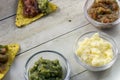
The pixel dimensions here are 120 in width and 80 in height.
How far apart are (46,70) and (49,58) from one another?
0.15 m

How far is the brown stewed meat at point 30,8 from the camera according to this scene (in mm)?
1719

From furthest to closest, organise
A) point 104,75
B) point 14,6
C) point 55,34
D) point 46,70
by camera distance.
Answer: point 14,6 < point 55,34 < point 104,75 < point 46,70

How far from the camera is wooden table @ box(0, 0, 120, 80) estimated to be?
1511 millimetres

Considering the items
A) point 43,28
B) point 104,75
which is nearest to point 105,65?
point 104,75

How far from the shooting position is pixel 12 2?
1812 millimetres

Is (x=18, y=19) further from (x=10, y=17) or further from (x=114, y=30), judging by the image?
(x=114, y=30)

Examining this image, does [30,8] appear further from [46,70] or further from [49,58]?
[46,70]

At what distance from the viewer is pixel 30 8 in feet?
5.70

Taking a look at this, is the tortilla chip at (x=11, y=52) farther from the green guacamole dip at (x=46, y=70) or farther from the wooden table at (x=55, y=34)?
the green guacamole dip at (x=46, y=70)

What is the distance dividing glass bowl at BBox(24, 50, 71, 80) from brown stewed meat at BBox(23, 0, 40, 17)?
10.6 inches

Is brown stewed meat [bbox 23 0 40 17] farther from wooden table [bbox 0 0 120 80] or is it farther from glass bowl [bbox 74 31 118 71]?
glass bowl [bbox 74 31 118 71]

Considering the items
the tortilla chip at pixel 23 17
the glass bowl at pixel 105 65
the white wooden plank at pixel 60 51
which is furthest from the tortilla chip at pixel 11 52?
the glass bowl at pixel 105 65

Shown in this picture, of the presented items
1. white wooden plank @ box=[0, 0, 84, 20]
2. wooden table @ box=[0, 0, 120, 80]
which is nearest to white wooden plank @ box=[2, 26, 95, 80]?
wooden table @ box=[0, 0, 120, 80]

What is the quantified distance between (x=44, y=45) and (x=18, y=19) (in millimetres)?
208
